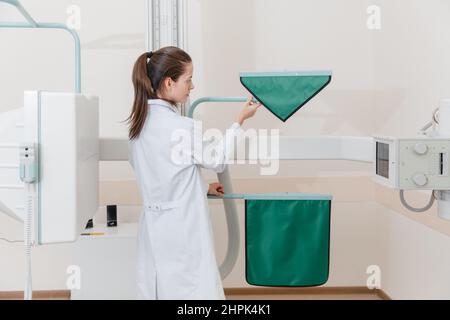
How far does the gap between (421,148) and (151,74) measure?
89cm

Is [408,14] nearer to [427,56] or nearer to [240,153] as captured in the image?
[427,56]

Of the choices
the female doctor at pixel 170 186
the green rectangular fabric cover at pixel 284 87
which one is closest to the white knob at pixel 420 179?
the green rectangular fabric cover at pixel 284 87

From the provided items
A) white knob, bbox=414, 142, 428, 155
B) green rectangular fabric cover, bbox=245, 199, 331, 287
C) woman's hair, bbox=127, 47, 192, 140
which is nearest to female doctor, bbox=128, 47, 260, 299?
woman's hair, bbox=127, 47, 192, 140

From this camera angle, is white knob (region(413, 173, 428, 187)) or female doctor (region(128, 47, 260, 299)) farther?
female doctor (region(128, 47, 260, 299))

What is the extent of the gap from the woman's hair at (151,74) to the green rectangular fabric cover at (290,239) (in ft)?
1.58

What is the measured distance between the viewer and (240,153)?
6.04 ft

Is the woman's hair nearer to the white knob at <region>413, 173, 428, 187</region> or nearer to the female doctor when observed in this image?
the female doctor

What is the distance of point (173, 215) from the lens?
1.86m

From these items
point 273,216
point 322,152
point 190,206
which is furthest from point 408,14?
point 190,206

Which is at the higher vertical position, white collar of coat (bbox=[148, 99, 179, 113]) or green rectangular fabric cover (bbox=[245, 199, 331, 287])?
white collar of coat (bbox=[148, 99, 179, 113])

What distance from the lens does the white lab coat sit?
1846mm

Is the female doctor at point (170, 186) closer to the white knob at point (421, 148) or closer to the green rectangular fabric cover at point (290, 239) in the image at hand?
the green rectangular fabric cover at point (290, 239)

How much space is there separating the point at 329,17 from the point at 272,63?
16.2 inches

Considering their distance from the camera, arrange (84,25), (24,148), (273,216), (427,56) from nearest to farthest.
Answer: (24,148), (273,216), (427,56), (84,25)
